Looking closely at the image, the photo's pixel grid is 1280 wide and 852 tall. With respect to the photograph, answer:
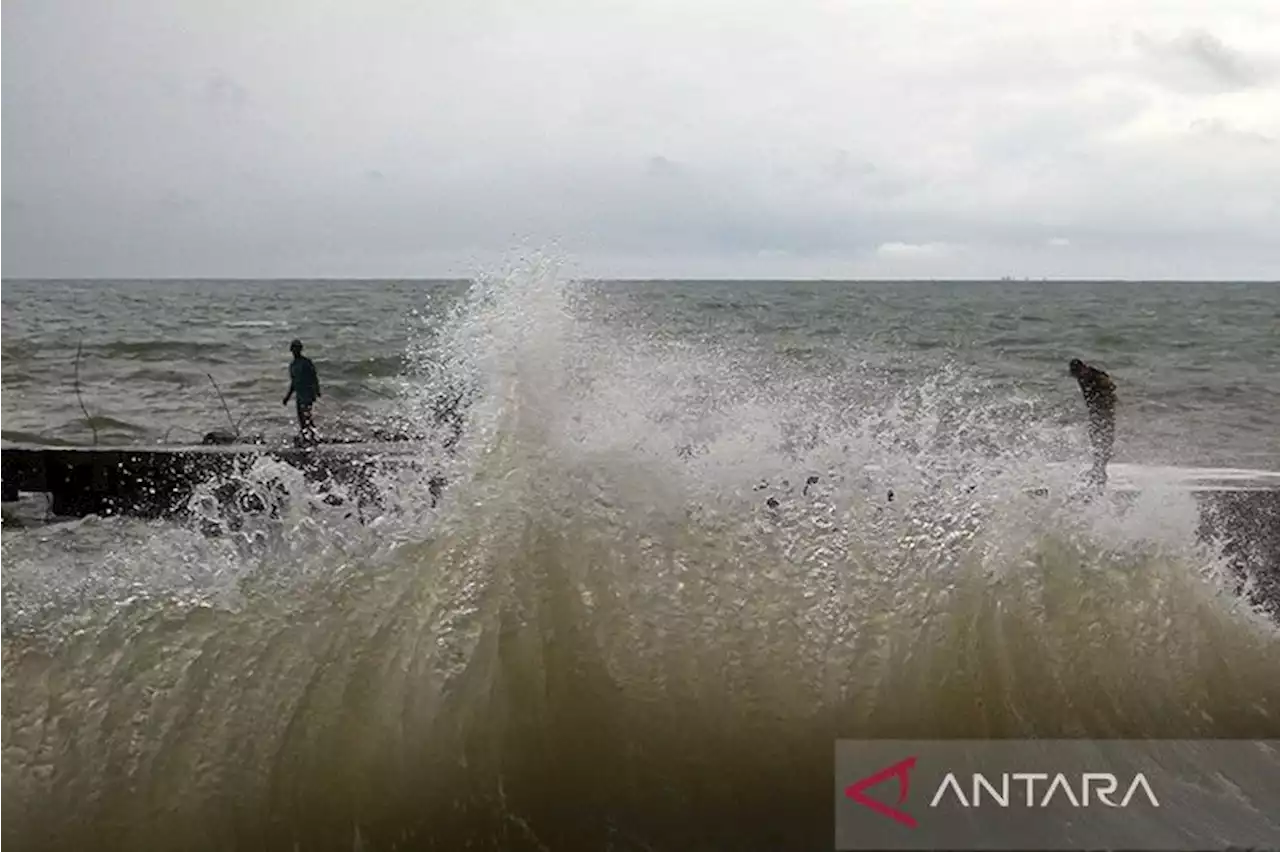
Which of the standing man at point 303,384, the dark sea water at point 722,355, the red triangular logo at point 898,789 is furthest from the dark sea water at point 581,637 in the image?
the standing man at point 303,384

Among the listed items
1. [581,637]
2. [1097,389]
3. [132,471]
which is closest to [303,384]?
[132,471]

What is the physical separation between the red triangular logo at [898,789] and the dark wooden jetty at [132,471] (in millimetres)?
7292

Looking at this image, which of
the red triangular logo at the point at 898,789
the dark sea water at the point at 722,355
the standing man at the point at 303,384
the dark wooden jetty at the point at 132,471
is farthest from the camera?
the dark sea water at the point at 722,355

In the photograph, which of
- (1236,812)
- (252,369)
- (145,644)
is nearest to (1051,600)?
(1236,812)

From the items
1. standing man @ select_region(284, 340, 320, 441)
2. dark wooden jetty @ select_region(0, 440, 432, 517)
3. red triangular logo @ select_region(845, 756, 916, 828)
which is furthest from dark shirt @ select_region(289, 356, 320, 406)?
red triangular logo @ select_region(845, 756, 916, 828)

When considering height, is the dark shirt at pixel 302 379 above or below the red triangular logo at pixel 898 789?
above

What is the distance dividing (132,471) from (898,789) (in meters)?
9.74

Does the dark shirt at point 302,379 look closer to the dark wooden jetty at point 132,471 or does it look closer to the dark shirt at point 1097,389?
the dark wooden jetty at point 132,471

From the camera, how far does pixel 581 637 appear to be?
6117 millimetres

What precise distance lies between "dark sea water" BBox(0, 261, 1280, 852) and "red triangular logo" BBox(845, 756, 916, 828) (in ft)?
0.63

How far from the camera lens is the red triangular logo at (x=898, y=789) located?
500 cm

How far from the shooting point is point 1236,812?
5559 mm

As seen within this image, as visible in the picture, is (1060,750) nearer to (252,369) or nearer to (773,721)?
(773,721)

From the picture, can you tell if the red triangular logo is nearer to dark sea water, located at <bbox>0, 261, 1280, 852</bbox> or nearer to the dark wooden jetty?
dark sea water, located at <bbox>0, 261, 1280, 852</bbox>
